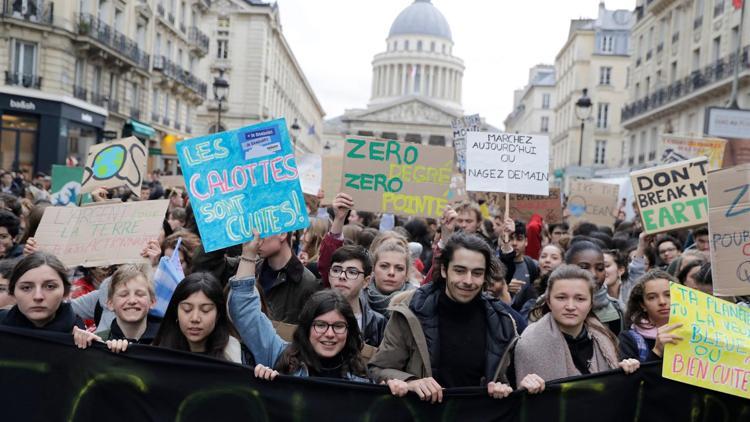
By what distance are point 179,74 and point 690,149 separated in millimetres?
30522

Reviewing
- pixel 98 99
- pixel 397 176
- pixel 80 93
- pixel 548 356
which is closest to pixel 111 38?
pixel 98 99

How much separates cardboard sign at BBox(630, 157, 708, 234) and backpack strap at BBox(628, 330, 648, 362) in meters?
2.64

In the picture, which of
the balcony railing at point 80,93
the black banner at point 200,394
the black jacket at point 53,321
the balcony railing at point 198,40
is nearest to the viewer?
the black banner at point 200,394

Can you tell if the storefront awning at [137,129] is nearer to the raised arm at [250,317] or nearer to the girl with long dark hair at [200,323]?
the girl with long dark hair at [200,323]

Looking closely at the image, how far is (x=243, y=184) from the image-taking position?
13.8 feet

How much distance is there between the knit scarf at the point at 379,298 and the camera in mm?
4637

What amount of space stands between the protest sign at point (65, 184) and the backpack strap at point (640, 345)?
805 centimetres

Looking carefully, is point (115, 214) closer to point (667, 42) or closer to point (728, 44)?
point (728, 44)

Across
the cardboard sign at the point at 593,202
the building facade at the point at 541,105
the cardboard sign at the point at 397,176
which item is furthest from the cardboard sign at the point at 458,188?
the building facade at the point at 541,105

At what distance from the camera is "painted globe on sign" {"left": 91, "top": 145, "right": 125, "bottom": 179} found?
24.4ft

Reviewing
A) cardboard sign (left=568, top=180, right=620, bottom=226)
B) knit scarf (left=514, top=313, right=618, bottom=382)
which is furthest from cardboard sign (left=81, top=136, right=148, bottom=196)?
cardboard sign (left=568, top=180, right=620, bottom=226)

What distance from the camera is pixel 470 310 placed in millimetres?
3580

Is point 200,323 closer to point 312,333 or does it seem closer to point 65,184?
point 312,333

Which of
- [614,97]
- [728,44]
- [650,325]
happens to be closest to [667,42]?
[728,44]
